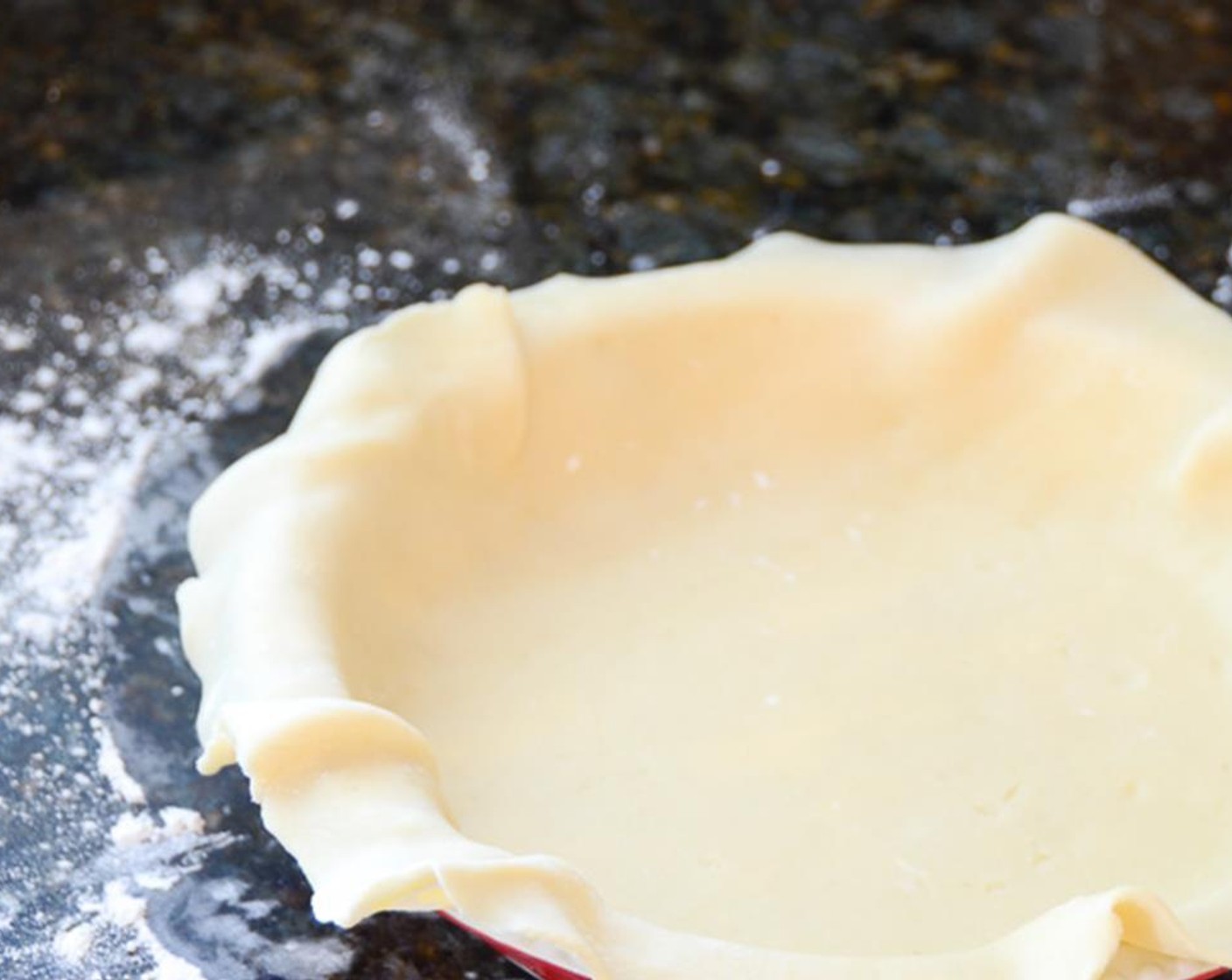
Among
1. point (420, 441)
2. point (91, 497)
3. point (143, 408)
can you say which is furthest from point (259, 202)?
point (420, 441)

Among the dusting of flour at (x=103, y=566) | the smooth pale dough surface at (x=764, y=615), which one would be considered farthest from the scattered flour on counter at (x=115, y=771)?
the smooth pale dough surface at (x=764, y=615)

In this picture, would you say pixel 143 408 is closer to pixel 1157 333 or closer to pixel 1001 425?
pixel 1001 425

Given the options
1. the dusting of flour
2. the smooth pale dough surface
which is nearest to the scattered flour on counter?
the dusting of flour

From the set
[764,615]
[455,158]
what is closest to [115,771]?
[764,615]

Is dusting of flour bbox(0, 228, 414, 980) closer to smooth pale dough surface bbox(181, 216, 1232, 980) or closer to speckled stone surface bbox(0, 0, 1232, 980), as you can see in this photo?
speckled stone surface bbox(0, 0, 1232, 980)

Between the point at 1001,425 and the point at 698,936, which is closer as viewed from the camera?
the point at 698,936

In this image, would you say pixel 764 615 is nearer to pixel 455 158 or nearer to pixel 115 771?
pixel 115 771

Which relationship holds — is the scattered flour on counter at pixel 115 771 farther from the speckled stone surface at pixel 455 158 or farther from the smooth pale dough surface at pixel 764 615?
the smooth pale dough surface at pixel 764 615
